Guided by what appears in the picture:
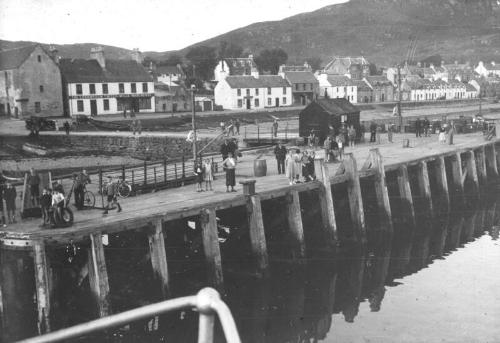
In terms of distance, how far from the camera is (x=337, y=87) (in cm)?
10681

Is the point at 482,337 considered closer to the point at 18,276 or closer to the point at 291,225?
the point at 291,225

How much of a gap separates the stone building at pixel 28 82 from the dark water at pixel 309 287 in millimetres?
46278

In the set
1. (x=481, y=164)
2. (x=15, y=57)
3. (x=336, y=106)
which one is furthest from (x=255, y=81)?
(x=481, y=164)

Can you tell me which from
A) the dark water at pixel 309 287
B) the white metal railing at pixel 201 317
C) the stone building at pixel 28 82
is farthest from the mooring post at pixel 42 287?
the stone building at pixel 28 82

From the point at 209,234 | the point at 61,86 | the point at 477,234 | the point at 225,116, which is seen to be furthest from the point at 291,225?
the point at 61,86

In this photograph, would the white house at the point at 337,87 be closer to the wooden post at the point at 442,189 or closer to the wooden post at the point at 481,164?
the wooden post at the point at 481,164

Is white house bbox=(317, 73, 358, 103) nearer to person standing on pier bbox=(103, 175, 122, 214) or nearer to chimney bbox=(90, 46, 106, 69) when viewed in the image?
chimney bbox=(90, 46, 106, 69)

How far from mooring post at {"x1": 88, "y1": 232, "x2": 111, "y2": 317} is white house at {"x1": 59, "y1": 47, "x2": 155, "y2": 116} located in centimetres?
5699

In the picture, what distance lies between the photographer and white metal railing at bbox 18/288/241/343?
8.42ft

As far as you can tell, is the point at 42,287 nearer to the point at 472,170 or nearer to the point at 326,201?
the point at 326,201

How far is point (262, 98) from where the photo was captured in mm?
89750

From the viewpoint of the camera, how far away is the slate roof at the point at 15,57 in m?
62.8

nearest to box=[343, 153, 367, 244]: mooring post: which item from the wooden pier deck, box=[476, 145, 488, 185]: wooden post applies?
the wooden pier deck

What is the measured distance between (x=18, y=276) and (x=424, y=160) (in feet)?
71.5
